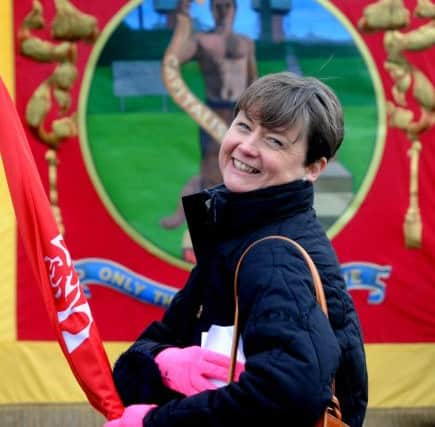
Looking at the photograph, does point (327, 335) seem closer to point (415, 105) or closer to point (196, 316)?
point (196, 316)

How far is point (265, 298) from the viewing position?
1.96 meters

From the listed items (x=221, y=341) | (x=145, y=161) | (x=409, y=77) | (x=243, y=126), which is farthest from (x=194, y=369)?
(x=409, y=77)

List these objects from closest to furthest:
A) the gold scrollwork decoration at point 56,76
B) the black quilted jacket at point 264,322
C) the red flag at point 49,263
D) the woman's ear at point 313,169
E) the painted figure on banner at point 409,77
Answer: the black quilted jacket at point 264,322 → the woman's ear at point 313,169 → the red flag at point 49,263 → the gold scrollwork decoration at point 56,76 → the painted figure on banner at point 409,77

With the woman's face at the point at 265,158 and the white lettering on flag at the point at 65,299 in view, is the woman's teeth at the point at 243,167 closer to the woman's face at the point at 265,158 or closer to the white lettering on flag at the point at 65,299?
the woman's face at the point at 265,158

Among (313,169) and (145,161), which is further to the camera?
(145,161)

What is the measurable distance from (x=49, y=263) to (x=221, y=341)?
0.48 m

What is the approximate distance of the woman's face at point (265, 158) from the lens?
2.15 m

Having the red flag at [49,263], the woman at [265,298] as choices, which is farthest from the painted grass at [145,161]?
the woman at [265,298]

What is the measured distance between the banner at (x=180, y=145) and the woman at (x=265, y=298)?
229 centimetres

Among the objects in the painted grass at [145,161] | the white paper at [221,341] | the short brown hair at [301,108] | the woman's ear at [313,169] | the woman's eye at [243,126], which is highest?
the short brown hair at [301,108]

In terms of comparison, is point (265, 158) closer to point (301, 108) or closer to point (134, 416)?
point (301, 108)

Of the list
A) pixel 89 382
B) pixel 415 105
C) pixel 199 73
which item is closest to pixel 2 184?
pixel 199 73

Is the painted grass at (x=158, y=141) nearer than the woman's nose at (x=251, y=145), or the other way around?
the woman's nose at (x=251, y=145)

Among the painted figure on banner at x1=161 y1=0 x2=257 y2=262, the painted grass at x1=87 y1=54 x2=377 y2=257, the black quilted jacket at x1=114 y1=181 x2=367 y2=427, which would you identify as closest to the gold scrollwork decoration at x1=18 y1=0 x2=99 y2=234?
the painted grass at x1=87 y1=54 x2=377 y2=257
